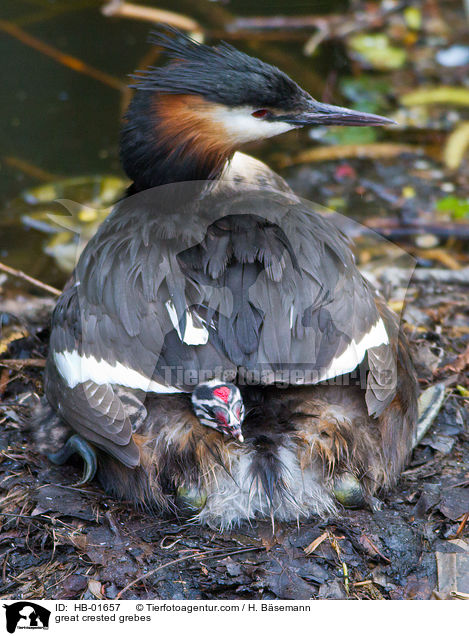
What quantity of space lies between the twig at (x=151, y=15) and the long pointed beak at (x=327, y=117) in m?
3.94

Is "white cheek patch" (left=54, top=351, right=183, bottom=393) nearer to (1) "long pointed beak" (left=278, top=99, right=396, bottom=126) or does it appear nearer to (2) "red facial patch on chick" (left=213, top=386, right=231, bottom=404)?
(2) "red facial patch on chick" (left=213, top=386, right=231, bottom=404)

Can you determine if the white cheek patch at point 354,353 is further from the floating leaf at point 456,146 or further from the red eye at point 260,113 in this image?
the floating leaf at point 456,146

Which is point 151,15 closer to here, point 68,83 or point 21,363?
point 68,83

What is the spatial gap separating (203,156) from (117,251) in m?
0.62

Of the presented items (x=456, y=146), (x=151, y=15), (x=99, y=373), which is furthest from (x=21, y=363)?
(x=151, y=15)

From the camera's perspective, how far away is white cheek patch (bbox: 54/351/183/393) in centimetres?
308

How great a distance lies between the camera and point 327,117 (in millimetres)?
3678

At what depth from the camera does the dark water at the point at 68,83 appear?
6.32 meters

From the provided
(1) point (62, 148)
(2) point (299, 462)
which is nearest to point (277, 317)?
(2) point (299, 462)

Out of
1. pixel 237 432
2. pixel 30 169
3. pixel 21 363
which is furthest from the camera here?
pixel 30 169

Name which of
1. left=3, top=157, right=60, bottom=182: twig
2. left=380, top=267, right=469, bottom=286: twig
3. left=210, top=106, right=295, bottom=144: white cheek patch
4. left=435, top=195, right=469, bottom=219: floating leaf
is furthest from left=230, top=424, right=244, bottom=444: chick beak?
left=3, top=157, right=60, bottom=182: twig

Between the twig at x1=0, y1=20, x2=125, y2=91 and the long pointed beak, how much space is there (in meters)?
3.66

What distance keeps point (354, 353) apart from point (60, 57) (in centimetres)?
506

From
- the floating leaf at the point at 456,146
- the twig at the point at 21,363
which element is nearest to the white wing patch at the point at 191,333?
the twig at the point at 21,363
